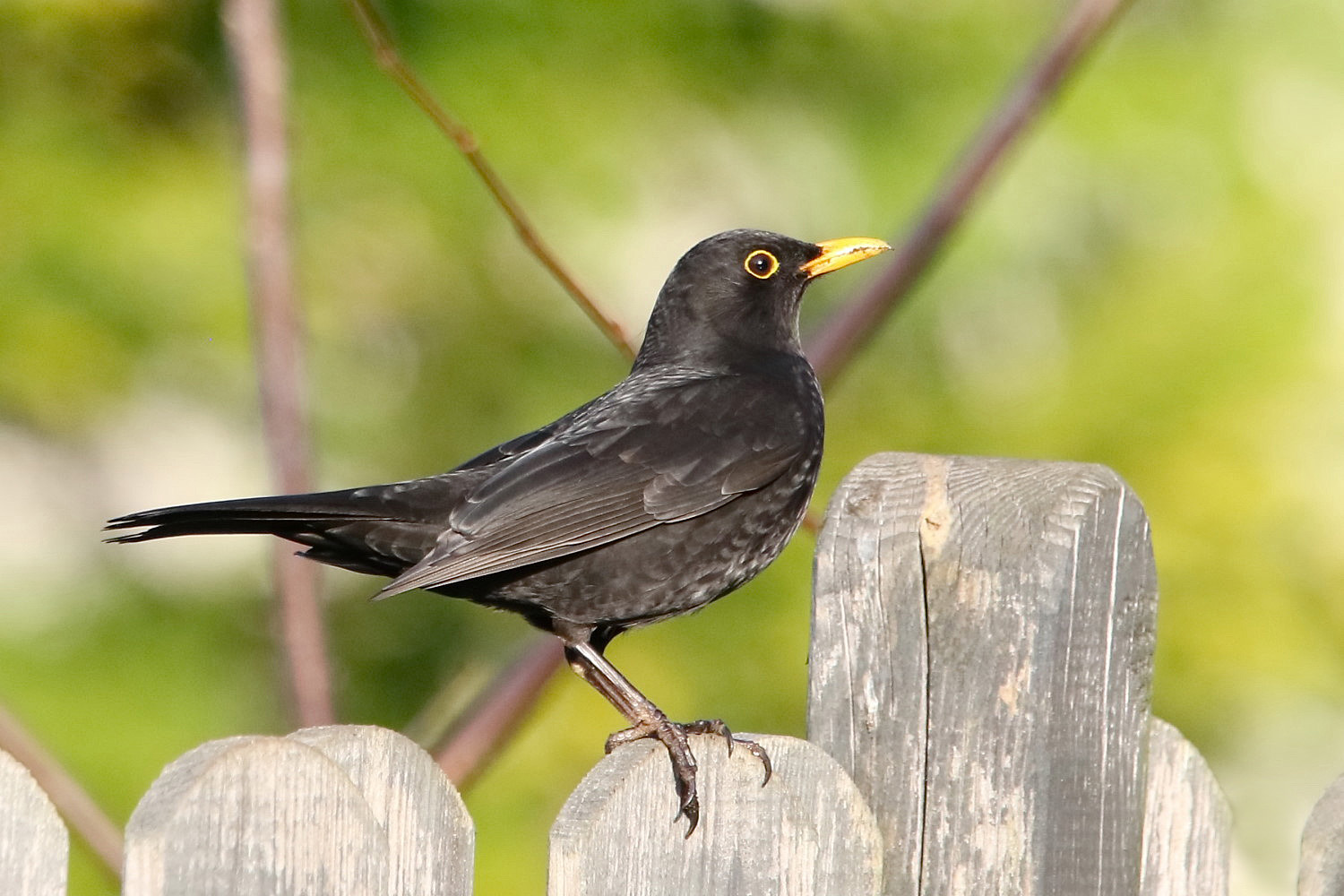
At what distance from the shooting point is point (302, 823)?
1.90m

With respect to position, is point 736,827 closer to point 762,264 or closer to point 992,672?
point 992,672

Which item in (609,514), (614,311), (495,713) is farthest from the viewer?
(614,311)

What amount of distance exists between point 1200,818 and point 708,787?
3.12ft

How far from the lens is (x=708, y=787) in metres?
2.21

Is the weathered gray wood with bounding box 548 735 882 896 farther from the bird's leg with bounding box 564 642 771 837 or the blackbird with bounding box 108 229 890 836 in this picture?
the blackbird with bounding box 108 229 890 836

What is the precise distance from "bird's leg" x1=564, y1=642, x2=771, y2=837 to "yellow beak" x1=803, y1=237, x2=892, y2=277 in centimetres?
131

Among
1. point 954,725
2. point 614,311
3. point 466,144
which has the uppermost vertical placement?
point 614,311

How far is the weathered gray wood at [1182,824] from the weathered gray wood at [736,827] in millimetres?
638

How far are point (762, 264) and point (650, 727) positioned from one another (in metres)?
1.69

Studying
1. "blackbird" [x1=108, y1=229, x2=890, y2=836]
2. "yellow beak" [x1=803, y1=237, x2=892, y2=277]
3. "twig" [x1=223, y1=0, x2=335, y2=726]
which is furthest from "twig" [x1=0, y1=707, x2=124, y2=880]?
"yellow beak" [x1=803, y1=237, x2=892, y2=277]

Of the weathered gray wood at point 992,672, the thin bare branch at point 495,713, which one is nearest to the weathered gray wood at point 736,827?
the weathered gray wood at point 992,672

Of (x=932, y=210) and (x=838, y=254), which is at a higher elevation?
(x=838, y=254)

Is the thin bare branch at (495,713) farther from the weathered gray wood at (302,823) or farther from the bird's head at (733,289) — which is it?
the bird's head at (733,289)

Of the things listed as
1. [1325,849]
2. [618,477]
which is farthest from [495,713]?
[1325,849]
